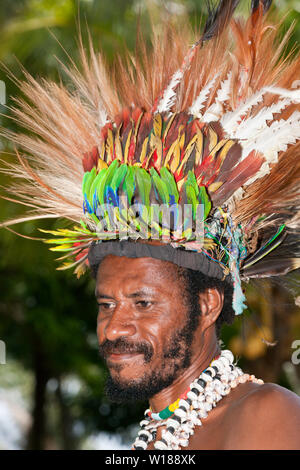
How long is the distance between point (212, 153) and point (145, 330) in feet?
2.76

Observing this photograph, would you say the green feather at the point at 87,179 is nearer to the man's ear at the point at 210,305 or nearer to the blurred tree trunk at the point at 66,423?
the man's ear at the point at 210,305

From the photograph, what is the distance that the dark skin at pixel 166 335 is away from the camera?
2514 mm

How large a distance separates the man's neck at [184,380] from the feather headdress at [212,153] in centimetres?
30

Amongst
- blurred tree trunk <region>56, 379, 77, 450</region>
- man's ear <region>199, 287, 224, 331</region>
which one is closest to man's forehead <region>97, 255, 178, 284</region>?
man's ear <region>199, 287, 224, 331</region>

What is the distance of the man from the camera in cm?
277

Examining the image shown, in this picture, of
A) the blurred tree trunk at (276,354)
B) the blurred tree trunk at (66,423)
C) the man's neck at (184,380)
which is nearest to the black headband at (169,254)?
the man's neck at (184,380)

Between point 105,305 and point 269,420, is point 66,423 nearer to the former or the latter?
point 105,305

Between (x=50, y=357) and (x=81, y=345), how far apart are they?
815 mm

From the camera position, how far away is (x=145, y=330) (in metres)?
2.75

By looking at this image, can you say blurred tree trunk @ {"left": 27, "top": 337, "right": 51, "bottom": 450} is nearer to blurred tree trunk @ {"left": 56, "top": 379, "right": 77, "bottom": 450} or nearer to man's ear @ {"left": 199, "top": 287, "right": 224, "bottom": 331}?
blurred tree trunk @ {"left": 56, "top": 379, "right": 77, "bottom": 450}
